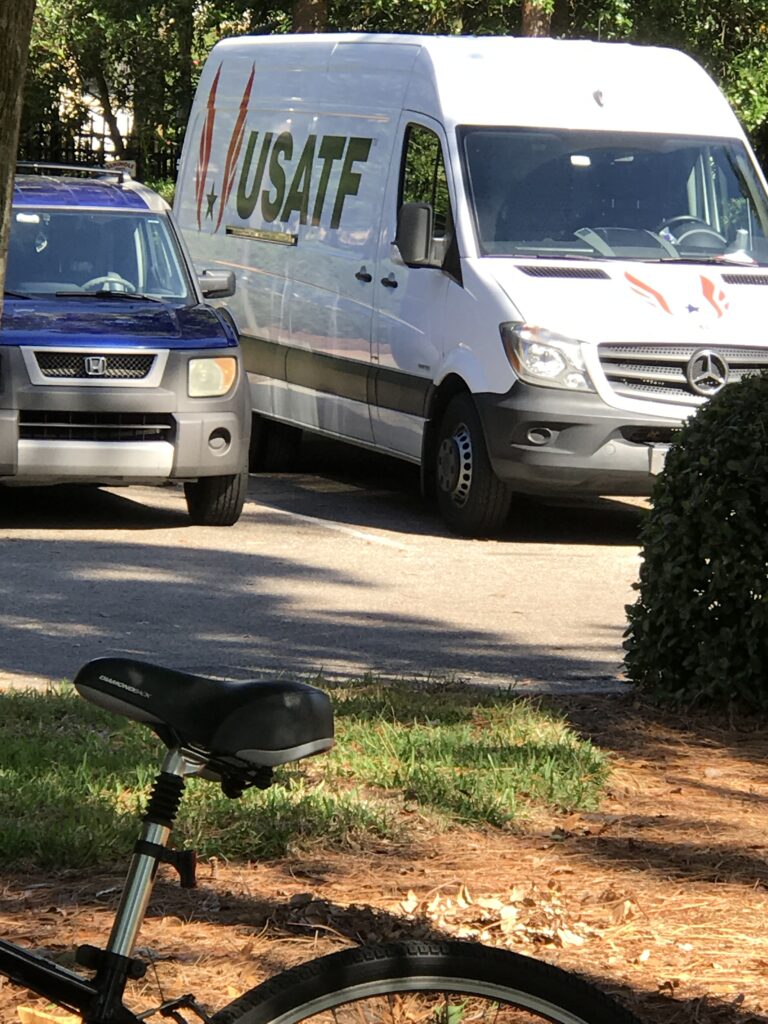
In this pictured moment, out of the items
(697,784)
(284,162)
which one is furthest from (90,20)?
Answer: (697,784)

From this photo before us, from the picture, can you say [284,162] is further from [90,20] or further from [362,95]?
[90,20]

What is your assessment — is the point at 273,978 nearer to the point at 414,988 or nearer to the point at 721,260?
the point at 414,988

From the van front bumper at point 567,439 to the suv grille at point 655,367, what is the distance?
0.17 meters

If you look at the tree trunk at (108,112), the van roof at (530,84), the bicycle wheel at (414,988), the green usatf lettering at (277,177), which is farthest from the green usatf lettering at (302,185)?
the tree trunk at (108,112)

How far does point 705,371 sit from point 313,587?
111 inches

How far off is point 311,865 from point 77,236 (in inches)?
295

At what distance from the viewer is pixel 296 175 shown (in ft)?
43.5

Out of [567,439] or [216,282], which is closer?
[567,439]

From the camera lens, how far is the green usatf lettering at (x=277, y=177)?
13.4 meters

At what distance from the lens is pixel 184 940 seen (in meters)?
4.27

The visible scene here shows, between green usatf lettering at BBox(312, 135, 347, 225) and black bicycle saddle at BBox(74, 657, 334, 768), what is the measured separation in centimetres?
1050

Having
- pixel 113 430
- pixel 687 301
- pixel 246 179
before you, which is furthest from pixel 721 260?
pixel 246 179

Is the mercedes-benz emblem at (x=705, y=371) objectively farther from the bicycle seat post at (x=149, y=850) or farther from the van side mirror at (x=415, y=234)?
the bicycle seat post at (x=149, y=850)

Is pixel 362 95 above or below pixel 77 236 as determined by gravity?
above
